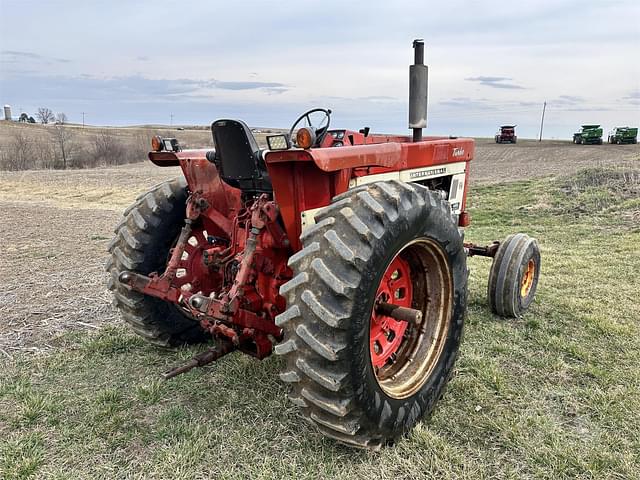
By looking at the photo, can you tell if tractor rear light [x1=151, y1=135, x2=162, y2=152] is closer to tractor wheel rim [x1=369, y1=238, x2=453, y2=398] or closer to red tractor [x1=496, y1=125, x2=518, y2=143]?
tractor wheel rim [x1=369, y1=238, x2=453, y2=398]

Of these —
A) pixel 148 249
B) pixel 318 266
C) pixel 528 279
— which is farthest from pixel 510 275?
pixel 148 249

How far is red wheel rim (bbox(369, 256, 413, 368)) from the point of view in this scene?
3.23 m

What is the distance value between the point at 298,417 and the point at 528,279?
9.97 ft

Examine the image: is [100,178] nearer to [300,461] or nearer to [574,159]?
[300,461]

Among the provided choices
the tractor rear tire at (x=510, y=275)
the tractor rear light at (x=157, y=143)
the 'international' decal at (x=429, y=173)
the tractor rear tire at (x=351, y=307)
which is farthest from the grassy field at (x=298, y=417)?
the tractor rear light at (x=157, y=143)

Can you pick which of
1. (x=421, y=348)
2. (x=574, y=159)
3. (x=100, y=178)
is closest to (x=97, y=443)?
(x=421, y=348)

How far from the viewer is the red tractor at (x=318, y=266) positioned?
2467 mm

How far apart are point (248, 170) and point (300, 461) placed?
166 centimetres

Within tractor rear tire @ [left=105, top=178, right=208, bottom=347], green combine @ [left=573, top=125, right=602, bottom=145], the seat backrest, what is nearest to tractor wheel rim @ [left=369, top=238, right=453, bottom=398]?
the seat backrest

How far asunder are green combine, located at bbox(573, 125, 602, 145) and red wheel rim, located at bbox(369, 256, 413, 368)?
3964 centimetres

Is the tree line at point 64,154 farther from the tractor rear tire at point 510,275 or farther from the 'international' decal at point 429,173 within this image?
the tractor rear tire at point 510,275

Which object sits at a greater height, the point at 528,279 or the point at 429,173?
the point at 429,173

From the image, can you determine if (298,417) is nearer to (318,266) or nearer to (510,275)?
(318,266)

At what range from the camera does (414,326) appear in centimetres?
334
